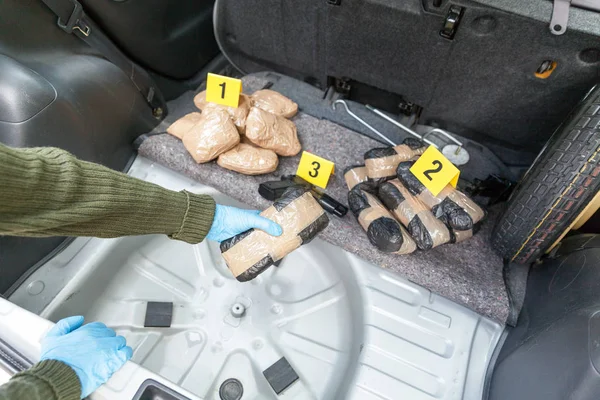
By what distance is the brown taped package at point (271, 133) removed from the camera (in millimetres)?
1175

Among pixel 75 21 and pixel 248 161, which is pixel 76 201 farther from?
pixel 75 21

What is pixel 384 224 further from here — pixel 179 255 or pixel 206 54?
pixel 206 54

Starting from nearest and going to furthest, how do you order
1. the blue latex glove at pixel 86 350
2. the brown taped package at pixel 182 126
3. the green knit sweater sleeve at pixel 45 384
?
the green knit sweater sleeve at pixel 45 384 < the blue latex glove at pixel 86 350 < the brown taped package at pixel 182 126

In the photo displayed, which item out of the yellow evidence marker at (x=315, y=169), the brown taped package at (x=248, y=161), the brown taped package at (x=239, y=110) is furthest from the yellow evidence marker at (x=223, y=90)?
the yellow evidence marker at (x=315, y=169)

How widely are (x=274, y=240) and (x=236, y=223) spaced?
0.33 feet

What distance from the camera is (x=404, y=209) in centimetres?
104

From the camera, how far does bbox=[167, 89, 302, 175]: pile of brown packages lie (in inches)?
45.2

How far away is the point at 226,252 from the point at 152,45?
2.63 feet

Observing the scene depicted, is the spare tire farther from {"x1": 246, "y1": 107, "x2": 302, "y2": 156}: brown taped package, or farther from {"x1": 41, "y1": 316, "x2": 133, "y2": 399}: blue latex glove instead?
{"x1": 41, "y1": 316, "x2": 133, "y2": 399}: blue latex glove

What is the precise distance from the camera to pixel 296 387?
101 cm

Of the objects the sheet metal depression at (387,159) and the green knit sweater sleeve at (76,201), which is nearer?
the green knit sweater sleeve at (76,201)


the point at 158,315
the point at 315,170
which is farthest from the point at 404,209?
the point at 158,315

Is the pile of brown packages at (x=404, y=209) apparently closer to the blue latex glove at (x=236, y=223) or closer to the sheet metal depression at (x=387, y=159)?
the sheet metal depression at (x=387, y=159)

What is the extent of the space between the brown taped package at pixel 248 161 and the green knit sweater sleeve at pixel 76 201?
31cm
